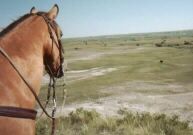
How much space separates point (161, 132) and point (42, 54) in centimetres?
653

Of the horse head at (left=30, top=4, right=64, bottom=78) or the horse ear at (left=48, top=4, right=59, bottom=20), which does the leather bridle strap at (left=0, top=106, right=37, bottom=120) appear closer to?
the horse head at (left=30, top=4, right=64, bottom=78)

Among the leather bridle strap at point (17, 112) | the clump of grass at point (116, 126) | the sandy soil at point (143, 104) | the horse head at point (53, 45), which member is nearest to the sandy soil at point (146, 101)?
the sandy soil at point (143, 104)

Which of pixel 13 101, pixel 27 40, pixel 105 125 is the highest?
pixel 27 40

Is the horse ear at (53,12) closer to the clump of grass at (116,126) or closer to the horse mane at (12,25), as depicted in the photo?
the horse mane at (12,25)

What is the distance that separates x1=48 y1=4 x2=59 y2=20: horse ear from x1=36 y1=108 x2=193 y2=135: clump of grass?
228 inches

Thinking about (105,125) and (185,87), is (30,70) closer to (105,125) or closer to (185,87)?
(105,125)

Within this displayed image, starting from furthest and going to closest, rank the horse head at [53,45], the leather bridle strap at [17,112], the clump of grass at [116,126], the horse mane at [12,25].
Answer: the clump of grass at [116,126]
the horse head at [53,45]
the horse mane at [12,25]
the leather bridle strap at [17,112]

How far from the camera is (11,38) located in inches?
145

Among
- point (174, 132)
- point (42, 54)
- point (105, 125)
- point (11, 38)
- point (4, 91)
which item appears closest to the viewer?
point (4, 91)

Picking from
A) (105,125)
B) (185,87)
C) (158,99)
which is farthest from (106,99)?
(105,125)

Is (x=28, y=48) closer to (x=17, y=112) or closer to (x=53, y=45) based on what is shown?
(x=53, y=45)

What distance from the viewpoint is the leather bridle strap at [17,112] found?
3.30 meters

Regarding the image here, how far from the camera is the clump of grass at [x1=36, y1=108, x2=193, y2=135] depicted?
31.9ft

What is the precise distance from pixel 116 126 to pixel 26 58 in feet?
23.4
